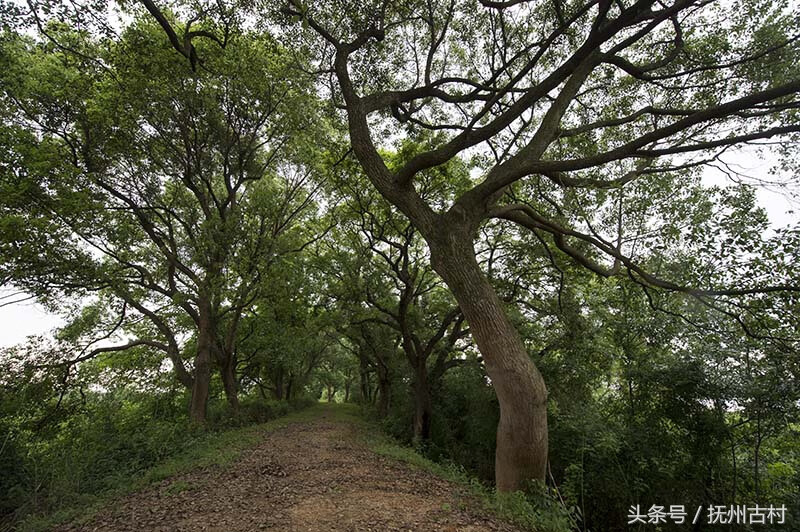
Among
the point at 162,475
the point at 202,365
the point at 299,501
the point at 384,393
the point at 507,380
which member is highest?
the point at 507,380

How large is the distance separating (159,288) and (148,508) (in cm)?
718

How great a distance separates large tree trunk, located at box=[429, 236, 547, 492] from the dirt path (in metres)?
0.72

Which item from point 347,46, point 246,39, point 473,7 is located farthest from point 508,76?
point 246,39

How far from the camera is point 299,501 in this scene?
15.5ft

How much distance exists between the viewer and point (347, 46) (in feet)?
20.3

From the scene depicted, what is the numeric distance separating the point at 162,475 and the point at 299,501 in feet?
10.4

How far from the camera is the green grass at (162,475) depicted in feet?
15.3

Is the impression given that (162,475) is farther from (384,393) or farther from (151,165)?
(384,393)

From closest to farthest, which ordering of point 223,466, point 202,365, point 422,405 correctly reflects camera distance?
point 223,466
point 202,365
point 422,405

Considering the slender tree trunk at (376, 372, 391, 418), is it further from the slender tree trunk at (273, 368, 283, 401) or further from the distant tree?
the distant tree

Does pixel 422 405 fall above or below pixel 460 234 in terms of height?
below

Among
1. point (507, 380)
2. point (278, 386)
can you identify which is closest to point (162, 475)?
point (507, 380)

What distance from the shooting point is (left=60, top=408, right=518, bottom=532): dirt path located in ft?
12.8

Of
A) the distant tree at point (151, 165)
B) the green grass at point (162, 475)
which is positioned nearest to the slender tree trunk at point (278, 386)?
the distant tree at point (151, 165)
